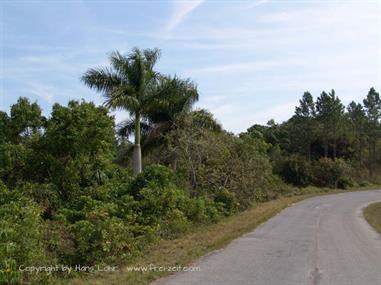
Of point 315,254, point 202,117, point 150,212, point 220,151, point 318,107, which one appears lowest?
point 315,254

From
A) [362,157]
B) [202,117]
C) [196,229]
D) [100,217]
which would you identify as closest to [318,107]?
[362,157]

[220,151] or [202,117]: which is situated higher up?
[202,117]

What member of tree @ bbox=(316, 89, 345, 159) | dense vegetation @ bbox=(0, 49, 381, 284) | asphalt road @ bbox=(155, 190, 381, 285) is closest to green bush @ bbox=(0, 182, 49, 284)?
dense vegetation @ bbox=(0, 49, 381, 284)

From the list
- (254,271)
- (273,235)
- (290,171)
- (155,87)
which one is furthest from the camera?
(290,171)

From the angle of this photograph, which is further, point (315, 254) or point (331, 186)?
point (331, 186)

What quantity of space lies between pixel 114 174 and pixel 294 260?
12.0 m

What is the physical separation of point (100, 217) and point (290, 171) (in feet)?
164

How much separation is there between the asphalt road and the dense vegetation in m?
2.55

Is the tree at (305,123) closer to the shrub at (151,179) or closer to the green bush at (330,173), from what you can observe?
the green bush at (330,173)

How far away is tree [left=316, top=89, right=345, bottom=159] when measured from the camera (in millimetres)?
74688

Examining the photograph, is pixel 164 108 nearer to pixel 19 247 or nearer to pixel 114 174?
pixel 114 174

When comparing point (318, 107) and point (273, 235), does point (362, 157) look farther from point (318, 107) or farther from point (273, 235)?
point (273, 235)

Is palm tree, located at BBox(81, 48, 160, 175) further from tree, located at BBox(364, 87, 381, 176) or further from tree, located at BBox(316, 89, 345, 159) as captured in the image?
tree, located at BBox(364, 87, 381, 176)

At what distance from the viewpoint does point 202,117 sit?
2881 cm
